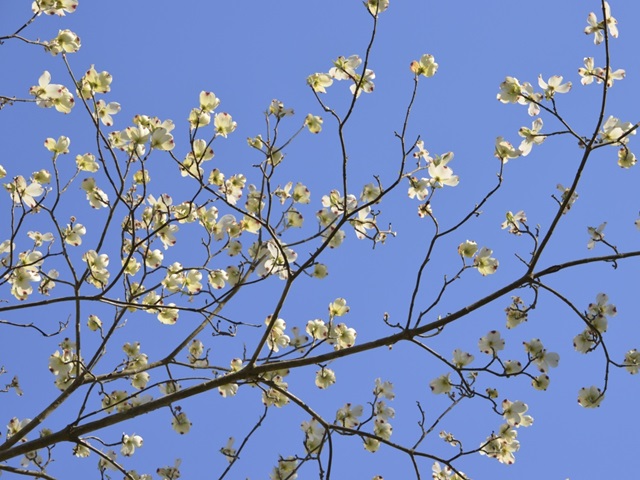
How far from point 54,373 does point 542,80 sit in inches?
111

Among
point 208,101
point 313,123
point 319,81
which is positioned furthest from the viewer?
point 313,123

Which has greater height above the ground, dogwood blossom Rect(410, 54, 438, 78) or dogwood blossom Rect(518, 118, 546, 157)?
dogwood blossom Rect(410, 54, 438, 78)

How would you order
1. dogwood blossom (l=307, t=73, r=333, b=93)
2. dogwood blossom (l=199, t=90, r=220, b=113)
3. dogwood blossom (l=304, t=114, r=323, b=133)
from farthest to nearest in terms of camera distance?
1. dogwood blossom (l=304, t=114, r=323, b=133)
2. dogwood blossom (l=307, t=73, r=333, b=93)
3. dogwood blossom (l=199, t=90, r=220, b=113)

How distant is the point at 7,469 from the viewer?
3.15 meters

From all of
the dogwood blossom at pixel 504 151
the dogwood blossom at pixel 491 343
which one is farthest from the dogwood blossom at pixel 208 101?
the dogwood blossom at pixel 491 343

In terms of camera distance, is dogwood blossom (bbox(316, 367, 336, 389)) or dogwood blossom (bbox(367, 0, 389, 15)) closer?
dogwood blossom (bbox(367, 0, 389, 15))

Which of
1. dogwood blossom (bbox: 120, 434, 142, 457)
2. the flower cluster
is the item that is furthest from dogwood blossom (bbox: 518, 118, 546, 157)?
dogwood blossom (bbox: 120, 434, 142, 457)

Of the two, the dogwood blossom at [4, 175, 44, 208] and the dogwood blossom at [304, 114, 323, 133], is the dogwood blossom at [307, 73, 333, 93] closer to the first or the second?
the dogwood blossom at [304, 114, 323, 133]

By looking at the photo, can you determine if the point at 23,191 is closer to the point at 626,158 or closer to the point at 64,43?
the point at 64,43

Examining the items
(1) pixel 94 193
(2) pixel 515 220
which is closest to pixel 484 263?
(2) pixel 515 220

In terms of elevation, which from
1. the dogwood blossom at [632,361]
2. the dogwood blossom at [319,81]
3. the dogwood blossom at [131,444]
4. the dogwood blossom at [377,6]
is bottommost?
the dogwood blossom at [131,444]

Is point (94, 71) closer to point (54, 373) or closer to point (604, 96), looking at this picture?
point (54, 373)

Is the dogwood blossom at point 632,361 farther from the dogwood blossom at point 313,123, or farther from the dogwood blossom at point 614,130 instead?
the dogwood blossom at point 313,123

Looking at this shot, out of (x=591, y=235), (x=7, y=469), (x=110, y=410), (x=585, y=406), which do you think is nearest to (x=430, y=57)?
(x=591, y=235)
